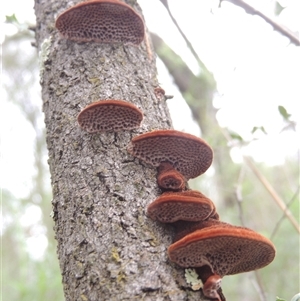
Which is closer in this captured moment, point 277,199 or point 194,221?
point 194,221

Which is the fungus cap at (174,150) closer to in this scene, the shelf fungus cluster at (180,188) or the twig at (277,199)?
the shelf fungus cluster at (180,188)

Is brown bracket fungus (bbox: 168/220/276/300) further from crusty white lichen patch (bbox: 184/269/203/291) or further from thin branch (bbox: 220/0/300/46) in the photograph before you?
thin branch (bbox: 220/0/300/46)

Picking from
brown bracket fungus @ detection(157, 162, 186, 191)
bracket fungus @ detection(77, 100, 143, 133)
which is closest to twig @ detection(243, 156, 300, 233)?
brown bracket fungus @ detection(157, 162, 186, 191)

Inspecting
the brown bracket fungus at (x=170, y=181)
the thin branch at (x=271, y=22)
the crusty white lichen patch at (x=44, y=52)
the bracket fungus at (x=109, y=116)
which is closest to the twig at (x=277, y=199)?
the thin branch at (x=271, y=22)

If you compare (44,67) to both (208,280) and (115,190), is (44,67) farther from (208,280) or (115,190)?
(208,280)

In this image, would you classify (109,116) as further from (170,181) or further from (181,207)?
(181,207)

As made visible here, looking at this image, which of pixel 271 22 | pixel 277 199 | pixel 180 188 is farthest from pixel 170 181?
pixel 277 199

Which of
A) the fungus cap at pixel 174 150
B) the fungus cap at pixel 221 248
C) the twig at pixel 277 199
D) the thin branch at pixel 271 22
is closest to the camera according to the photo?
the fungus cap at pixel 221 248
